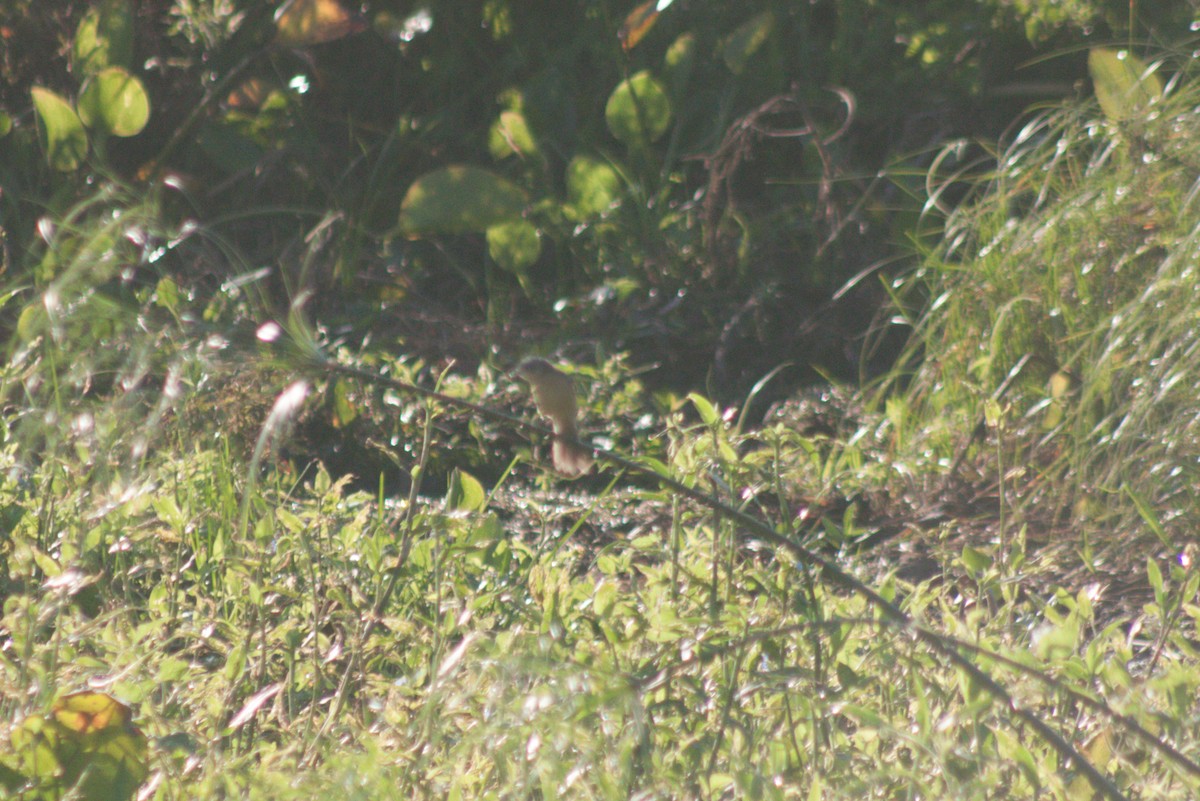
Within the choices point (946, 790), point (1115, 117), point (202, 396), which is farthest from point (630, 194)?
point (946, 790)

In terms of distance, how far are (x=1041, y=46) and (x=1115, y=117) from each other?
1.10m

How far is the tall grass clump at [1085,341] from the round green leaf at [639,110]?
0.91 meters

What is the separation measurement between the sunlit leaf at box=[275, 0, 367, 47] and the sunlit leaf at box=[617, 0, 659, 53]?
679 mm

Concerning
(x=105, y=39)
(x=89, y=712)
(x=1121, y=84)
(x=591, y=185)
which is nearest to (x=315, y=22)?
(x=105, y=39)

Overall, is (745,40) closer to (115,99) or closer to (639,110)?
(639,110)

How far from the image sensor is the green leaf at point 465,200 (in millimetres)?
3336

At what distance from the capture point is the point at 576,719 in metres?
0.99

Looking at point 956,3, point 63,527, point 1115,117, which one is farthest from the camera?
point 956,3

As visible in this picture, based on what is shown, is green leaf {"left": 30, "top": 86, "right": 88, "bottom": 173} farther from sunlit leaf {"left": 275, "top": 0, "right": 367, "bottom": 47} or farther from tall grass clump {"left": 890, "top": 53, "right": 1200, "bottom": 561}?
tall grass clump {"left": 890, "top": 53, "right": 1200, "bottom": 561}

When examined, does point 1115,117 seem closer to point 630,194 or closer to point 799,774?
point 630,194

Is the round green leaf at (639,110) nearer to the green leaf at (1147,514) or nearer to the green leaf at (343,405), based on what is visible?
the green leaf at (343,405)

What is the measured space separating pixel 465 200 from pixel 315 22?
1.91 feet

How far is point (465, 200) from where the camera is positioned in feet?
10.9

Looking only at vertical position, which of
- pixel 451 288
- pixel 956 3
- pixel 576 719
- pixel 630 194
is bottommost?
pixel 451 288
